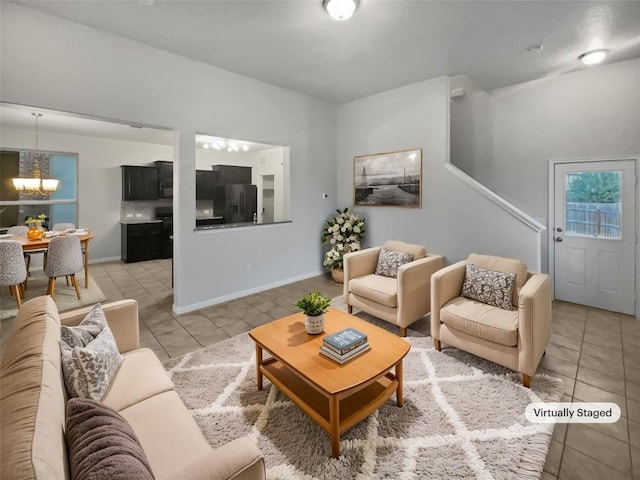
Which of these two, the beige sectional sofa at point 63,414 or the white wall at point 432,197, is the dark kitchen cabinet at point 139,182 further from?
the beige sectional sofa at point 63,414

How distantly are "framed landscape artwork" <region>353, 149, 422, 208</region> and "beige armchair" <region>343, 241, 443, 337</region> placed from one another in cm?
101

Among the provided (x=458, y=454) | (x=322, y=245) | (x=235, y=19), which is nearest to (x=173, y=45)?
(x=235, y=19)

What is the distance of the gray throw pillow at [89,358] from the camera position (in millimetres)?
1392

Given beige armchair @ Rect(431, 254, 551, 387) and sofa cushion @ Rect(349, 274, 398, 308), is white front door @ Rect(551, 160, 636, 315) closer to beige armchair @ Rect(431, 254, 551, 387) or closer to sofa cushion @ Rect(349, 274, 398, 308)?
beige armchair @ Rect(431, 254, 551, 387)

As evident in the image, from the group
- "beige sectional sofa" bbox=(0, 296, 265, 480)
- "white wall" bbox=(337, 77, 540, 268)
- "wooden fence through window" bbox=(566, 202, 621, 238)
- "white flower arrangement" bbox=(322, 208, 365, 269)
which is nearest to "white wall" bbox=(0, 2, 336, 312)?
"white flower arrangement" bbox=(322, 208, 365, 269)

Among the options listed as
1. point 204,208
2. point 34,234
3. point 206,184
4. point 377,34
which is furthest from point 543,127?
point 34,234

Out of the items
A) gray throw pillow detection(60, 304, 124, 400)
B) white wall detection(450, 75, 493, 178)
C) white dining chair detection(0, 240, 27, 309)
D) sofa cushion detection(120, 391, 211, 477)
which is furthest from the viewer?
white wall detection(450, 75, 493, 178)

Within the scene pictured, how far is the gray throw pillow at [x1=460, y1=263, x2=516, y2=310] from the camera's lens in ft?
8.91

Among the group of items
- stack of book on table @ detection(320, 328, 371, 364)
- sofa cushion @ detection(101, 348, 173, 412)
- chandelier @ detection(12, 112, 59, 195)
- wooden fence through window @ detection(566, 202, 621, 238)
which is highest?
chandelier @ detection(12, 112, 59, 195)

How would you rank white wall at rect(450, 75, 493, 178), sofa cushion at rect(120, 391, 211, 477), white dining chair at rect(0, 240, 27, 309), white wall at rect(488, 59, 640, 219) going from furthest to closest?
white wall at rect(450, 75, 493, 178)
white wall at rect(488, 59, 640, 219)
white dining chair at rect(0, 240, 27, 309)
sofa cushion at rect(120, 391, 211, 477)

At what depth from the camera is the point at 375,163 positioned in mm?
4848

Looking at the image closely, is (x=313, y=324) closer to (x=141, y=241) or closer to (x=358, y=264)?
(x=358, y=264)

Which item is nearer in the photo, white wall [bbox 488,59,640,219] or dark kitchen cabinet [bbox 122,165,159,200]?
white wall [bbox 488,59,640,219]

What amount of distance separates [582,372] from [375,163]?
3.48 metres
